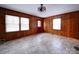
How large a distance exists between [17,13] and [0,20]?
5.76ft

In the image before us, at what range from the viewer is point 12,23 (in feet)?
20.6

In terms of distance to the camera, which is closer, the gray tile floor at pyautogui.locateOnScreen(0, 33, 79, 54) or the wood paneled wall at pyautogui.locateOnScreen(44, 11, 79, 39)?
the gray tile floor at pyautogui.locateOnScreen(0, 33, 79, 54)

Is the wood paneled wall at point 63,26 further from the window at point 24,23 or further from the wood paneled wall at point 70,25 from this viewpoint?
the window at point 24,23

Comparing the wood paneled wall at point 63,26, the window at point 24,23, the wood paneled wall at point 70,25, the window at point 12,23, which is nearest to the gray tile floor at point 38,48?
the wood paneled wall at point 63,26

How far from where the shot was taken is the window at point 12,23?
228 inches

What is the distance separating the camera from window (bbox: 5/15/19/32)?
19.0 ft

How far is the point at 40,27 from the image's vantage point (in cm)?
1133

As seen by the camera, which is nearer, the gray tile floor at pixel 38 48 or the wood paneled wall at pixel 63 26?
the gray tile floor at pixel 38 48

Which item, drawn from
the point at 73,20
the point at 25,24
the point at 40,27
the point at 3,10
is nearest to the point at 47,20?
the point at 40,27

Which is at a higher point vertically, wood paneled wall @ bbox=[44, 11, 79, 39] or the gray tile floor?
wood paneled wall @ bbox=[44, 11, 79, 39]

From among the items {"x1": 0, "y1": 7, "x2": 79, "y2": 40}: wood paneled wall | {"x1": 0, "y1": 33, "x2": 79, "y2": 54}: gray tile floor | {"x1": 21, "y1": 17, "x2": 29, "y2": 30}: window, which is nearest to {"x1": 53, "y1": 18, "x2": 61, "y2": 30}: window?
{"x1": 0, "y1": 7, "x2": 79, "y2": 40}: wood paneled wall

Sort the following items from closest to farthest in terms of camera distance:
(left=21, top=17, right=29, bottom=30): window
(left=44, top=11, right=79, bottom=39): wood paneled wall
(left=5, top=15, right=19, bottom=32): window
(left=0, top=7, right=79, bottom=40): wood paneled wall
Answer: (left=0, top=7, right=79, bottom=40): wood paneled wall → (left=5, top=15, right=19, bottom=32): window → (left=44, top=11, right=79, bottom=39): wood paneled wall → (left=21, top=17, right=29, bottom=30): window

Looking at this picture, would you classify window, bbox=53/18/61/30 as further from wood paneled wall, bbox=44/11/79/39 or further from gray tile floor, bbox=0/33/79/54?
gray tile floor, bbox=0/33/79/54

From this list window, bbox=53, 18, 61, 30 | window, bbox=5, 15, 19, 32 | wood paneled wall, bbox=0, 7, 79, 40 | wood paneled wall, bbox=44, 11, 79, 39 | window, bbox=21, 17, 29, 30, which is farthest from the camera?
window, bbox=53, 18, 61, 30
